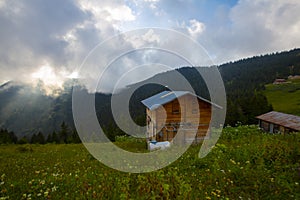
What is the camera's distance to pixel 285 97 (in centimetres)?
12019

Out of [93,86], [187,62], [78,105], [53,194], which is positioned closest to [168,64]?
[187,62]

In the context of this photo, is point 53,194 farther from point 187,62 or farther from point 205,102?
point 205,102

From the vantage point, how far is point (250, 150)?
8195mm

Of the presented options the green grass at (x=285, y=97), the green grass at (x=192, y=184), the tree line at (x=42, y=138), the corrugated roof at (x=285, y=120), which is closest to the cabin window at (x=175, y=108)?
the green grass at (x=192, y=184)

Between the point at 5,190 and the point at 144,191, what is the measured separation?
2997mm

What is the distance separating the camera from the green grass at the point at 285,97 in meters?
97.7

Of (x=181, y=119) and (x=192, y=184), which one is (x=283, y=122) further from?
(x=192, y=184)

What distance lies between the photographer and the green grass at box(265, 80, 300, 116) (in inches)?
3846

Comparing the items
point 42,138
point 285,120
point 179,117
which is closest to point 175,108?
point 179,117

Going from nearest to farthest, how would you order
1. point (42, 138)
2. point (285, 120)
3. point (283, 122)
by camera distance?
point (283, 122) < point (285, 120) < point (42, 138)

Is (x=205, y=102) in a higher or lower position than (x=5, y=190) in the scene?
higher

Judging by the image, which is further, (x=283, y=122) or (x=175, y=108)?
(x=283, y=122)

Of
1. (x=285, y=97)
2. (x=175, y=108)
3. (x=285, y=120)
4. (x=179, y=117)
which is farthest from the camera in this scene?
(x=285, y=97)

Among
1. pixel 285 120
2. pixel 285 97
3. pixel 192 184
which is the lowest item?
pixel 192 184
